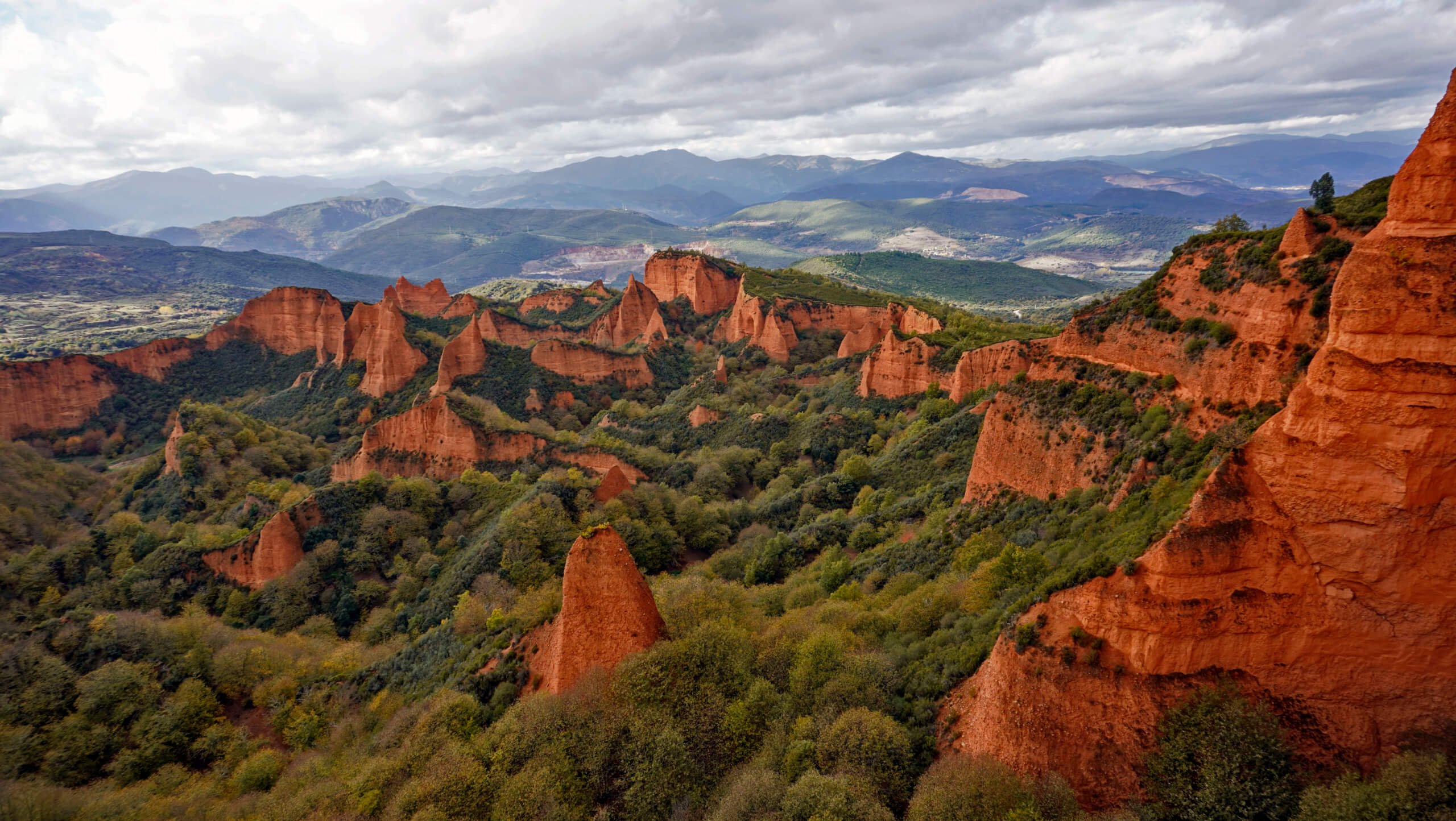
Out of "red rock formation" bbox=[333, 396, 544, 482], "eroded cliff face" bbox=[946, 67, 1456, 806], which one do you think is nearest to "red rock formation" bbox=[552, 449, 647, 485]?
"red rock formation" bbox=[333, 396, 544, 482]

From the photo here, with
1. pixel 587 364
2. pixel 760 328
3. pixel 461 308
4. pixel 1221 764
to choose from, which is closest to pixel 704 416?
pixel 587 364

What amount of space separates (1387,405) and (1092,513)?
1093 cm

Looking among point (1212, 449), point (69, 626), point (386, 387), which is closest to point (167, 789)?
point (69, 626)

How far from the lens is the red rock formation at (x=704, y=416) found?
2724 inches

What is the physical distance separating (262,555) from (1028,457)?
1720 inches

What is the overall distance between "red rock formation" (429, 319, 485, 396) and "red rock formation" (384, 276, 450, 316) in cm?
3485

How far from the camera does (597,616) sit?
78.4ft

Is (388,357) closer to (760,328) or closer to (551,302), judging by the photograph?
(760,328)

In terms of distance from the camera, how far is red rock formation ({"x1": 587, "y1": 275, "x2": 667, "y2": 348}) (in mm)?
100812

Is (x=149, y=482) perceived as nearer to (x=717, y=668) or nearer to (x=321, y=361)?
(x=321, y=361)

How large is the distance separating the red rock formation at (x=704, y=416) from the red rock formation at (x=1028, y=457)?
124 ft

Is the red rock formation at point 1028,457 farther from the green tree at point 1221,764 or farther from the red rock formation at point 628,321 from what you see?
the red rock formation at point 628,321

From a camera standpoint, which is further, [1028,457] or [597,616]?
[1028,457]

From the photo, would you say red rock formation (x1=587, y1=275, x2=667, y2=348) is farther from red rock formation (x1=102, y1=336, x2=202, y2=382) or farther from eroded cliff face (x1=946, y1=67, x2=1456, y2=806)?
eroded cliff face (x1=946, y1=67, x2=1456, y2=806)
